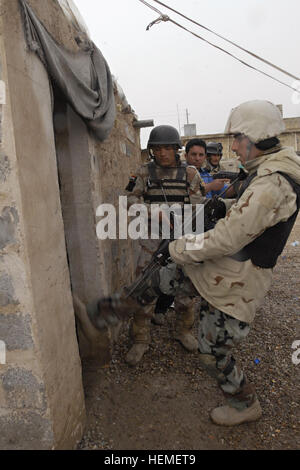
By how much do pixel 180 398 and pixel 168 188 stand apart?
177 centimetres

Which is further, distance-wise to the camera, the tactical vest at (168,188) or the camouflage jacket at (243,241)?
the tactical vest at (168,188)

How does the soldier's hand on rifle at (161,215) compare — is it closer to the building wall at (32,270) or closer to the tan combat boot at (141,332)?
the tan combat boot at (141,332)

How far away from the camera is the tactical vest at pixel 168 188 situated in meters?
2.99

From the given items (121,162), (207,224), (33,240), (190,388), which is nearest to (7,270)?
(33,240)

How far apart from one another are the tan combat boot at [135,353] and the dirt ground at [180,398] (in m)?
0.05

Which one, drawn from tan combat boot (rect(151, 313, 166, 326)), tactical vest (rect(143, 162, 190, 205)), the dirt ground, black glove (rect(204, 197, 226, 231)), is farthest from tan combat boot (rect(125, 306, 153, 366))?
black glove (rect(204, 197, 226, 231))

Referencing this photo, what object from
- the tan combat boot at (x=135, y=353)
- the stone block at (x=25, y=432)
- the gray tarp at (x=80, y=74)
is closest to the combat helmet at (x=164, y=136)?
the gray tarp at (x=80, y=74)

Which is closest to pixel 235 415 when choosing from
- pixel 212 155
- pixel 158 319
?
pixel 158 319

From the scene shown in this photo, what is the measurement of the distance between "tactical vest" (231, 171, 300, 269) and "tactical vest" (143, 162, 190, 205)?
117 centimetres

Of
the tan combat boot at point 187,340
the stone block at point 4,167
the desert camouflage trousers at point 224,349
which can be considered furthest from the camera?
the tan combat boot at point 187,340

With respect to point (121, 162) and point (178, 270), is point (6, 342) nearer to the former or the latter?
point (178, 270)

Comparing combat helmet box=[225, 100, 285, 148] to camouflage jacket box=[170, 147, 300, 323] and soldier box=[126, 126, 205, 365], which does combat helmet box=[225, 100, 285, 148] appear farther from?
soldier box=[126, 126, 205, 365]

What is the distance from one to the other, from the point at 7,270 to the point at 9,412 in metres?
0.75

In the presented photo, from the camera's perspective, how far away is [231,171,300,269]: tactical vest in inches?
70.1
